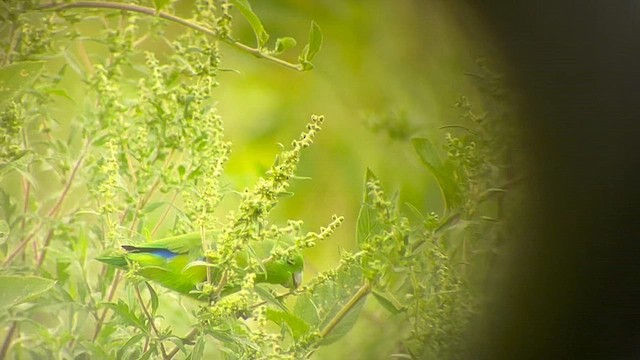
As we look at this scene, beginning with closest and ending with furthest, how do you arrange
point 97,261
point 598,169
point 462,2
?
1. point 97,261
2. point 462,2
3. point 598,169

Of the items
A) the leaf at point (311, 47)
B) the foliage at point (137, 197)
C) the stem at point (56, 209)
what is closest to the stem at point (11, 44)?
the foliage at point (137, 197)

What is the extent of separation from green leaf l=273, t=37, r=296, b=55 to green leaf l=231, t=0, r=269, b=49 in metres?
0.02

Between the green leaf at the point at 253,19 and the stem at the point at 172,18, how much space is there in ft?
0.06

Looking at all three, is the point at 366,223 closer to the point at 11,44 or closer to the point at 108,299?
the point at 108,299

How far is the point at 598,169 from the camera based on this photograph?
124 centimetres

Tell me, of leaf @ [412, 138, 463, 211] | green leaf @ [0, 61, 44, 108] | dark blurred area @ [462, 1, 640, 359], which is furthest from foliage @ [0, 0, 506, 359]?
dark blurred area @ [462, 1, 640, 359]

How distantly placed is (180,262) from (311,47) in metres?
0.38

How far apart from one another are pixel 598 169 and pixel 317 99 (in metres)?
0.57

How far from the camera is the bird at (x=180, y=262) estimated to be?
0.96 m

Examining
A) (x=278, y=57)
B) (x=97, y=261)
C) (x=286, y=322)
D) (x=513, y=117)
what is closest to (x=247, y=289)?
(x=286, y=322)

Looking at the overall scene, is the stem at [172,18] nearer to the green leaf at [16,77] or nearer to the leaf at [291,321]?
the green leaf at [16,77]

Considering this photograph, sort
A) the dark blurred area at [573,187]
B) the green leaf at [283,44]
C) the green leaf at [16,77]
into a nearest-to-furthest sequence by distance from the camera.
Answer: the green leaf at [16,77] < the green leaf at [283,44] < the dark blurred area at [573,187]

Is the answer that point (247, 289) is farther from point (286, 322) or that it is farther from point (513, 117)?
point (513, 117)

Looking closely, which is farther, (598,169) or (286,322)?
(598,169)
